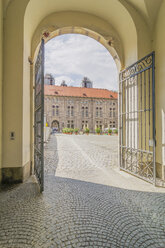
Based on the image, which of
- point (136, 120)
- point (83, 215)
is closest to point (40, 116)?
point (83, 215)

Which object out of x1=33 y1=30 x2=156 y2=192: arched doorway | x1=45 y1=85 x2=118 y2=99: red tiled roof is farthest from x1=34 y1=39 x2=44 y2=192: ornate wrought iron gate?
x1=45 y1=85 x2=118 y2=99: red tiled roof

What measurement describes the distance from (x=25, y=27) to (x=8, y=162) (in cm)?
340

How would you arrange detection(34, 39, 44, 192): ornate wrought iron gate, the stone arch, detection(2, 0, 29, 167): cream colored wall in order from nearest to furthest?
1. detection(34, 39, 44, 192): ornate wrought iron gate
2. detection(2, 0, 29, 167): cream colored wall
3. the stone arch

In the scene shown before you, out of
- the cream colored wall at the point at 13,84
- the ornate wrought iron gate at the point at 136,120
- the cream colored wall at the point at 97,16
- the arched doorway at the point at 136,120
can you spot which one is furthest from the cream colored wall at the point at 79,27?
the ornate wrought iron gate at the point at 136,120

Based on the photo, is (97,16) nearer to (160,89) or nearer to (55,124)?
(160,89)

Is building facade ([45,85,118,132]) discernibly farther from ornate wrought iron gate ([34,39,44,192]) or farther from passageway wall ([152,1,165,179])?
passageway wall ([152,1,165,179])

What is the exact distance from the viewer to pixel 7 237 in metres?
1.74

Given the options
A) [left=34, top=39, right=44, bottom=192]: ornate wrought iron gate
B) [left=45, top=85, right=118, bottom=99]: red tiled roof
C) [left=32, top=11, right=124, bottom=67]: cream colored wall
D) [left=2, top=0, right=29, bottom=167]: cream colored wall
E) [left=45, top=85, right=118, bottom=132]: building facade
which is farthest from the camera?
[left=45, top=85, right=118, bottom=99]: red tiled roof

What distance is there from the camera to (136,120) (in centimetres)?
416

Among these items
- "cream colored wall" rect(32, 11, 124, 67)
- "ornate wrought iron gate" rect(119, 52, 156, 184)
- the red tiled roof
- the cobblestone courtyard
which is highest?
the red tiled roof

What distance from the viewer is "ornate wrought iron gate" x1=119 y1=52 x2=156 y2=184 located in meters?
3.93

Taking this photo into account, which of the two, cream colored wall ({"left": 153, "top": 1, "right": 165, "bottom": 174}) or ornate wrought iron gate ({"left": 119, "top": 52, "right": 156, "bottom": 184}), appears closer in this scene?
cream colored wall ({"left": 153, "top": 1, "right": 165, "bottom": 174})

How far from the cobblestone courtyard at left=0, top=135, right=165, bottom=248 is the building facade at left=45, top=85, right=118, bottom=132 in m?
38.5

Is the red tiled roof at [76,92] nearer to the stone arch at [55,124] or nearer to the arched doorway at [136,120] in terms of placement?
the stone arch at [55,124]
